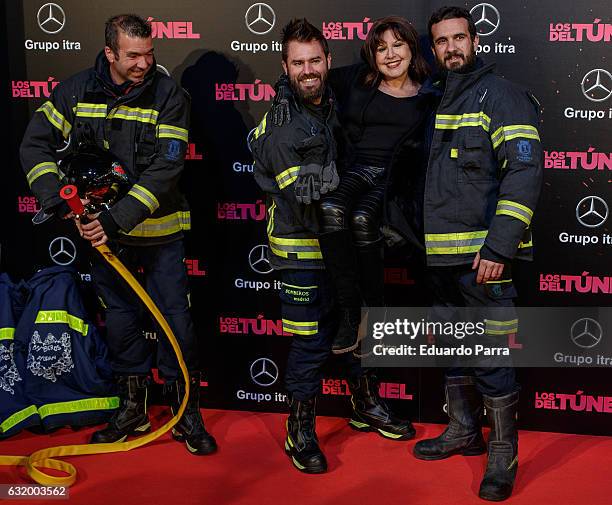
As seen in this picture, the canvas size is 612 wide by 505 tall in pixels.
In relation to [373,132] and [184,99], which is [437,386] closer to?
[373,132]

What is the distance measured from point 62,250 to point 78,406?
0.89 m

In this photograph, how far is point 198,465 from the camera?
403cm

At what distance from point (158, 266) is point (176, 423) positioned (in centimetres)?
79

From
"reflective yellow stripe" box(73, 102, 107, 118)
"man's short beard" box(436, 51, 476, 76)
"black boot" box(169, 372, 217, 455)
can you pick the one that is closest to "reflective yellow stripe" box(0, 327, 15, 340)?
"black boot" box(169, 372, 217, 455)

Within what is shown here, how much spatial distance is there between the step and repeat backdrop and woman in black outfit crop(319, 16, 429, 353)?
0.48 m

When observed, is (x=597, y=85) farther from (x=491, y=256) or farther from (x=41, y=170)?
(x=41, y=170)

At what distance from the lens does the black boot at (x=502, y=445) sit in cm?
369

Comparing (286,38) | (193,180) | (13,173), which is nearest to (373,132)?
(286,38)

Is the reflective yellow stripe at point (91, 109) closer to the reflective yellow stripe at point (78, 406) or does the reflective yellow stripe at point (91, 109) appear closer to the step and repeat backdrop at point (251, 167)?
the step and repeat backdrop at point (251, 167)

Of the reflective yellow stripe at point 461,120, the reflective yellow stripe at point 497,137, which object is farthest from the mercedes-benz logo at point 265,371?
the reflective yellow stripe at point 497,137

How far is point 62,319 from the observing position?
4.45 metres

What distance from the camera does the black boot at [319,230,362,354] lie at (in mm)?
3572

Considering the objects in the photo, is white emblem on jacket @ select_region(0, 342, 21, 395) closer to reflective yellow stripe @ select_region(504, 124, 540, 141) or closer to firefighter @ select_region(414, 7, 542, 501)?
firefighter @ select_region(414, 7, 542, 501)

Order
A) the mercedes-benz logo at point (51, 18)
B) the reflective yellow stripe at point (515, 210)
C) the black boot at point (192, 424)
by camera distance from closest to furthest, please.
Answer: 1. the reflective yellow stripe at point (515, 210)
2. the black boot at point (192, 424)
3. the mercedes-benz logo at point (51, 18)
